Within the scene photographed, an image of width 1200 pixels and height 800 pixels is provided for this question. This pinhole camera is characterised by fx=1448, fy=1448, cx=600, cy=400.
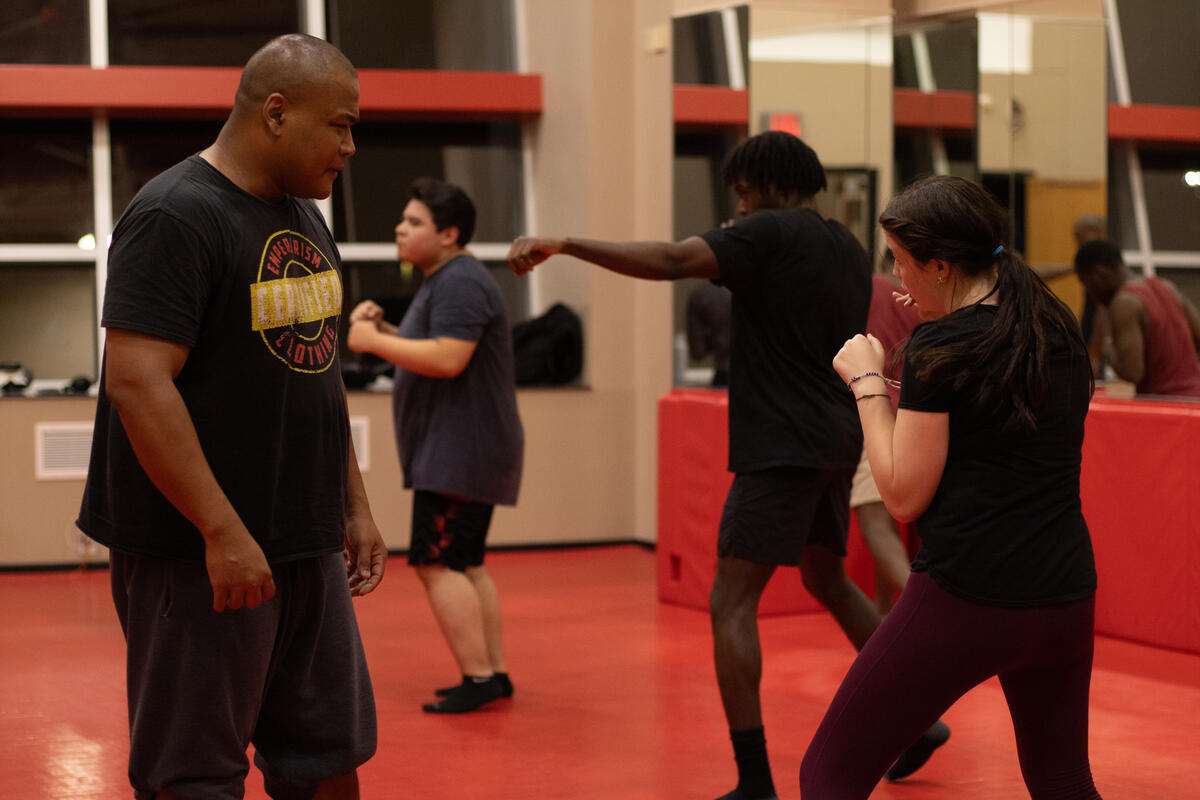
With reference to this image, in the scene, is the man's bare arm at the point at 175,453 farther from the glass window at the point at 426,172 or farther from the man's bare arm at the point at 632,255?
the glass window at the point at 426,172

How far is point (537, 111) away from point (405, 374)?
3665mm

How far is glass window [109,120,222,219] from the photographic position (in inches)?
299

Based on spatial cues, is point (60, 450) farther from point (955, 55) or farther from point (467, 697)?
point (955, 55)

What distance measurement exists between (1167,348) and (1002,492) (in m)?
3.26

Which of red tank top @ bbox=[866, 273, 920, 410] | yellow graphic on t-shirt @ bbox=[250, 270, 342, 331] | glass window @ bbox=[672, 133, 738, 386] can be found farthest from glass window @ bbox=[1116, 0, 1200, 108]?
yellow graphic on t-shirt @ bbox=[250, 270, 342, 331]

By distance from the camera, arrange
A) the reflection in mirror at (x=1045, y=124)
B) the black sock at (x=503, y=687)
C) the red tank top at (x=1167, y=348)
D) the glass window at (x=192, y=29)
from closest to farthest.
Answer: the black sock at (x=503, y=687), the red tank top at (x=1167, y=348), the reflection in mirror at (x=1045, y=124), the glass window at (x=192, y=29)

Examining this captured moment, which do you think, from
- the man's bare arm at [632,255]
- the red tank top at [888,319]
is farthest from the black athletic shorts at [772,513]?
the red tank top at [888,319]

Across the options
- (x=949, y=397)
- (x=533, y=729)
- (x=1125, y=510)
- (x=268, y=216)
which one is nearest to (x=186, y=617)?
(x=268, y=216)

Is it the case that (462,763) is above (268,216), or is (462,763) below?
below

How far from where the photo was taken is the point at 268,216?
2.16 metres

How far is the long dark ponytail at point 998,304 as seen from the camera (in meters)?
2.04

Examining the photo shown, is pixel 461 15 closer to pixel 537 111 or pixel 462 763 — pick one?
pixel 537 111

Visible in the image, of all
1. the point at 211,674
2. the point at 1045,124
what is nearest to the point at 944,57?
the point at 1045,124

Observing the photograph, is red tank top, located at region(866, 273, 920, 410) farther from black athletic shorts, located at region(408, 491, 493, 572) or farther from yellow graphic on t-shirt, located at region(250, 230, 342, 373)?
yellow graphic on t-shirt, located at region(250, 230, 342, 373)
